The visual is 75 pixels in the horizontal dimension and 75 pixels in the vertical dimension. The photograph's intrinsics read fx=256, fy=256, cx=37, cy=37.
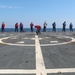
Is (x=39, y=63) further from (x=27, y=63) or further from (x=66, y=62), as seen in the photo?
(x=66, y=62)

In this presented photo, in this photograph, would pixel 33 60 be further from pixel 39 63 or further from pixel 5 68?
pixel 5 68

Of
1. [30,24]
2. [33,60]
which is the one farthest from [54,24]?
[33,60]

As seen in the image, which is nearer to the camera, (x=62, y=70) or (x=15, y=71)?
(x=15, y=71)

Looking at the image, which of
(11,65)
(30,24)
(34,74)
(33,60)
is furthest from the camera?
(30,24)

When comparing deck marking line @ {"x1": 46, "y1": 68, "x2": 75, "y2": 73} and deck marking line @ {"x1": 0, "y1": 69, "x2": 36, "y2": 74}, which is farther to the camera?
deck marking line @ {"x1": 46, "y1": 68, "x2": 75, "y2": 73}

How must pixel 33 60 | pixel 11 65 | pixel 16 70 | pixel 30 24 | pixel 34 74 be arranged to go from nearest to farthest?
pixel 34 74, pixel 16 70, pixel 11 65, pixel 33 60, pixel 30 24

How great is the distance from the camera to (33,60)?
44.2ft

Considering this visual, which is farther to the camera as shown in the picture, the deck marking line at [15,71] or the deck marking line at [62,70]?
the deck marking line at [62,70]

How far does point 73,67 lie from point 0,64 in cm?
350

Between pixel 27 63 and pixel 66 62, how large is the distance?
1969mm

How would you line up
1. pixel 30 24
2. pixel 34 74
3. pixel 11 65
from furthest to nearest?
pixel 30 24 → pixel 11 65 → pixel 34 74

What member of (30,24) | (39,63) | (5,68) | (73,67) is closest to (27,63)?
(39,63)

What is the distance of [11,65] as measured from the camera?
12.1 meters

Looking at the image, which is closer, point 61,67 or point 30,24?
point 61,67
